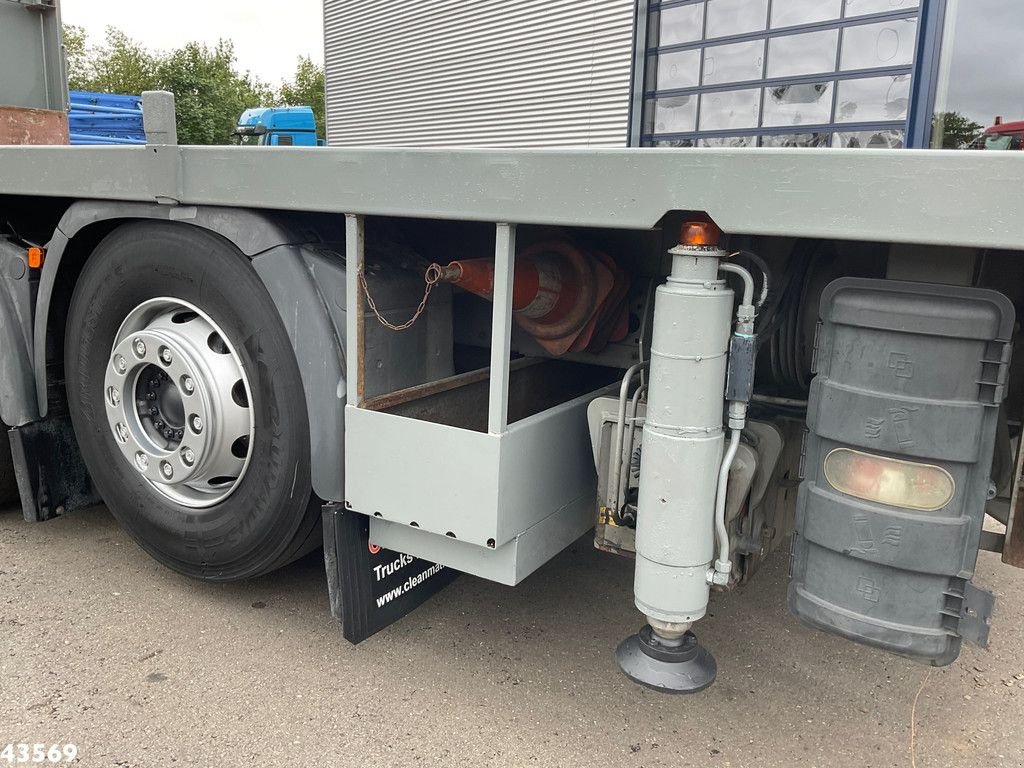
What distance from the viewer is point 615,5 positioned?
1022 cm

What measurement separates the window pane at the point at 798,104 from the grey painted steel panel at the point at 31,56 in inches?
266

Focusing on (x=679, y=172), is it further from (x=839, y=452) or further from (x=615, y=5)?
(x=615, y=5)

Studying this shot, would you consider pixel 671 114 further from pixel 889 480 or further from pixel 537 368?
pixel 889 480

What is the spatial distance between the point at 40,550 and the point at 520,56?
10037 millimetres

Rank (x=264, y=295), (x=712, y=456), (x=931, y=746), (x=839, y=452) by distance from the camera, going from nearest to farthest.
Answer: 1. (x=839, y=452)
2. (x=712, y=456)
3. (x=931, y=746)
4. (x=264, y=295)

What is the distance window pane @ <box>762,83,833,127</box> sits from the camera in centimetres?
821

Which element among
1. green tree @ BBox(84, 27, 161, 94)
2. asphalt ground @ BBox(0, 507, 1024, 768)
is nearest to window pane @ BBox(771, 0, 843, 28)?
asphalt ground @ BBox(0, 507, 1024, 768)

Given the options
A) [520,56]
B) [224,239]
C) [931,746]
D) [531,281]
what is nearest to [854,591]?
[931,746]

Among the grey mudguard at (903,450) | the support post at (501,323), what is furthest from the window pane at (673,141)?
the grey mudguard at (903,450)

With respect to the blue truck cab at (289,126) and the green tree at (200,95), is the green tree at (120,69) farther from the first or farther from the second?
the blue truck cab at (289,126)

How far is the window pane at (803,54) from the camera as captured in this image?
26.7 ft

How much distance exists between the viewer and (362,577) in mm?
2383

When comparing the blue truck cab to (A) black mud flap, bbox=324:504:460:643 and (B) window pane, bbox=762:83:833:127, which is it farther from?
(A) black mud flap, bbox=324:504:460:643

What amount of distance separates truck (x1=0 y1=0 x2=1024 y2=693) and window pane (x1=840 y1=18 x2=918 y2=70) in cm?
621
